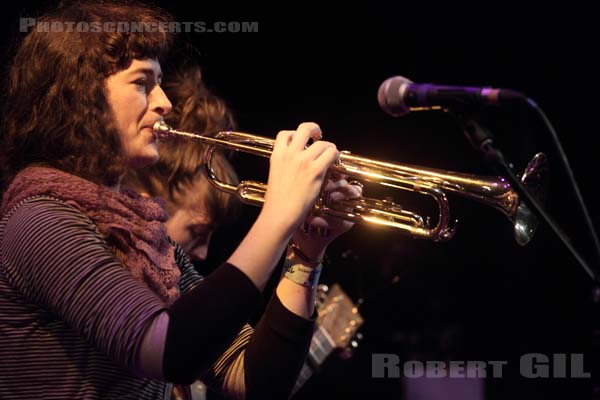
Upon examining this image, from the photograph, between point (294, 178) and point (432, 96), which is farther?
point (294, 178)

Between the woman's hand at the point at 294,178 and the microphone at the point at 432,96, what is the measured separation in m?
0.26

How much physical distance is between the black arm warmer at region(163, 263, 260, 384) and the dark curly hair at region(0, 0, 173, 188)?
555 millimetres

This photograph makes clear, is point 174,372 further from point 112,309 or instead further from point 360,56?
point 360,56

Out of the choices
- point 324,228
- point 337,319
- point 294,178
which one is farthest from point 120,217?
point 337,319

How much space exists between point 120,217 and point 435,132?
3923 mm

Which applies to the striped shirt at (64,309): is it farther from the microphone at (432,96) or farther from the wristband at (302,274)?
the microphone at (432,96)

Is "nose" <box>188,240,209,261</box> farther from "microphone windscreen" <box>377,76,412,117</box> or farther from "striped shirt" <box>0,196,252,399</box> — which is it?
"microphone windscreen" <box>377,76,412,117</box>

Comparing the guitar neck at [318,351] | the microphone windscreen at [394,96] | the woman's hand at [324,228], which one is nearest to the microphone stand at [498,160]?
the microphone windscreen at [394,96]

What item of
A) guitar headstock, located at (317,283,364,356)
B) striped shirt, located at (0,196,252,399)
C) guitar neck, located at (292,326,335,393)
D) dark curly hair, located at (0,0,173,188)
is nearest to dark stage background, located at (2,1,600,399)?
guitar headstock, located at (317,283,364,356)

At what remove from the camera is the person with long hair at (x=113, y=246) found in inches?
54.7

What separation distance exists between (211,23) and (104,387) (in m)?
2.91

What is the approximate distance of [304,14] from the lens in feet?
14.4

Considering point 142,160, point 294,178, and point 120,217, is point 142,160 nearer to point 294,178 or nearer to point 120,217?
point 120,217

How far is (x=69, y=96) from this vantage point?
1.78m
